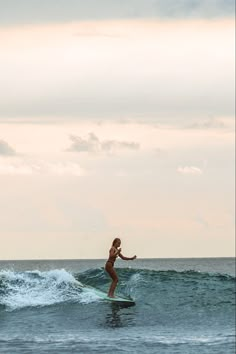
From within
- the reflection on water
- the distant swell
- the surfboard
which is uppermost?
the distant swell

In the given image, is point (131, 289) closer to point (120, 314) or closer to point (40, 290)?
point (40, 290)

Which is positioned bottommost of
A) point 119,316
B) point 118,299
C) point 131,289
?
point 119,316

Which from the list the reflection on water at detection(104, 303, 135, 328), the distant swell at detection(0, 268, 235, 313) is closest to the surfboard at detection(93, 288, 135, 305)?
the reflection on water at detection(104, 303, 135, 328)

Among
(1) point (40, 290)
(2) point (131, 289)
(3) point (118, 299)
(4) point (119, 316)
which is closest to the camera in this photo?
(4) point (119, 316)

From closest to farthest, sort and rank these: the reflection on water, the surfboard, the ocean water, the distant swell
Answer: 1. the ocean water
2. the reflection on water
3. the surfboard
4. the distant swell

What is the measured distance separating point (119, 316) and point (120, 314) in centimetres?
47

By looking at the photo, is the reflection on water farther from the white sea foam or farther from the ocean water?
the white sea foam

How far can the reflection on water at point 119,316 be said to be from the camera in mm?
25705

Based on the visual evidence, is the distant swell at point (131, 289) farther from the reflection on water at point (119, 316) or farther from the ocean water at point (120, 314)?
the reflection on water at point (119, 316)

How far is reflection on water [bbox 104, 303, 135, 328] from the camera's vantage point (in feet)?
84.3

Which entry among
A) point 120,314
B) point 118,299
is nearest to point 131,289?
point 118,299

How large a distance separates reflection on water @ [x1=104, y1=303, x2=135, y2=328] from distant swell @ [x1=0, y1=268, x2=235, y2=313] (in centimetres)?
136

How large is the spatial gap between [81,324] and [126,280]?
1186 centimetres

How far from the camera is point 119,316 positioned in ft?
89.1
